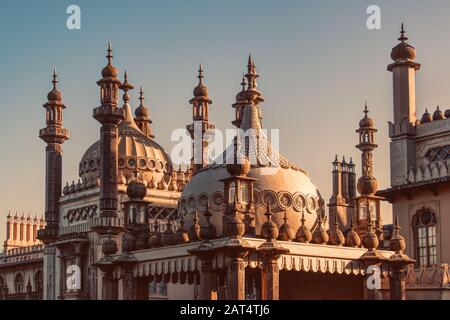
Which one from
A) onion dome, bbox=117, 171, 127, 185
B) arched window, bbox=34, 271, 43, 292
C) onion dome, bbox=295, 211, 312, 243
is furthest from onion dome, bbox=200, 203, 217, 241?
arched window, bbox=34, 271, 43, 292

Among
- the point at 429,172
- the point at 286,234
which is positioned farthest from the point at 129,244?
the point at 429,172

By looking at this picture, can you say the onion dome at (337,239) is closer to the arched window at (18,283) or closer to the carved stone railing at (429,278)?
the carved stone railing at (429,278)

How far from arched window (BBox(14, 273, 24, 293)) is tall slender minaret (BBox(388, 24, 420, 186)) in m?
28.7

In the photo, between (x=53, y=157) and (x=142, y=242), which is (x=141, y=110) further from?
(x=142, y=242)

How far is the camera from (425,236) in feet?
133

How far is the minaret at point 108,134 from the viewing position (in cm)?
4356

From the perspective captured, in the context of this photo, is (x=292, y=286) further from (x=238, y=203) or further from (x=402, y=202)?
(x=402, y=202)

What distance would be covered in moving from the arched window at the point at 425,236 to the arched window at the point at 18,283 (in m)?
29.8

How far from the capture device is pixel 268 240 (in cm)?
2736

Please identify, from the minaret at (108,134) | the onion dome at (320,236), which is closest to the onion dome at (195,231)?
the onion dome at (320,236)

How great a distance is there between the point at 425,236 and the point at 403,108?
5.92 metres
